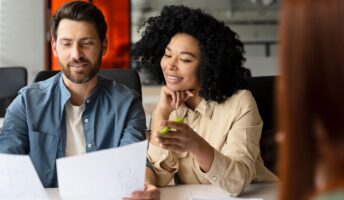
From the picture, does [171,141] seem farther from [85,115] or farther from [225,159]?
[85,115]

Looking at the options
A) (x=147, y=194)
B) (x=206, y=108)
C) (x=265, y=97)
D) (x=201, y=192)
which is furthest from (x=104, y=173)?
(x=265, y=97)

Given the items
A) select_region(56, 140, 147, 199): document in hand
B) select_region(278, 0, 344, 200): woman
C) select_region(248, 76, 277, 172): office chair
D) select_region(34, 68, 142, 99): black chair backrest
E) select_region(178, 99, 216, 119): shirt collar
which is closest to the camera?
select_region(278, 0, 344, 200): woman

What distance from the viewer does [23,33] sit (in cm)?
517

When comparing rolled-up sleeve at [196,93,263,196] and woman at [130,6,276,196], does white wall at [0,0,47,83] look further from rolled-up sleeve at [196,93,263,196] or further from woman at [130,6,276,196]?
rolled-up sleeve at [196,93,263,196]

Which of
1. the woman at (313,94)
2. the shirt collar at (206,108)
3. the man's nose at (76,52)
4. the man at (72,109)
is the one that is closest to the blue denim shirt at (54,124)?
the man at (72,109)

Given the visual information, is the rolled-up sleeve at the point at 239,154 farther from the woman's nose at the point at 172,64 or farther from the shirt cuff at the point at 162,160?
the woman's nose at the point at 172,64

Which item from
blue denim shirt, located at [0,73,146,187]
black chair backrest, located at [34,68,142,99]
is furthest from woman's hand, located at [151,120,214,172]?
black chair backrest, located at [34,68,142,99]

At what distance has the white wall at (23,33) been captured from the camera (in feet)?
16.8

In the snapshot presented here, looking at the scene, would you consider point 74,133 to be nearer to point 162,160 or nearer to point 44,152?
point 44,152

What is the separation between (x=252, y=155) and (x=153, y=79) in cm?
62

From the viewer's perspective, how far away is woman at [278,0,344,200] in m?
0.45

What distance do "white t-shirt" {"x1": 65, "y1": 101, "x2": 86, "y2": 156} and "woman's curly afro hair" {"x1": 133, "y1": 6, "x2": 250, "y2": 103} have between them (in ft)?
1.51

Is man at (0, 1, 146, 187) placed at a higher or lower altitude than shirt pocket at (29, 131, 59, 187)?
higher

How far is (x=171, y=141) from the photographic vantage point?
60.1 inches
